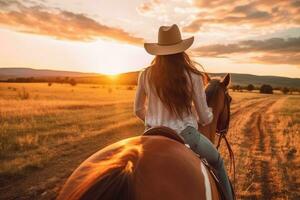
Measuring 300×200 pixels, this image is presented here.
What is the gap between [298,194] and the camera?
720 cm

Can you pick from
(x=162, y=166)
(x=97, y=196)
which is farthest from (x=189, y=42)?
(x=97, y=196)

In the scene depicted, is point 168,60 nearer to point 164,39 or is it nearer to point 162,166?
point 164,39

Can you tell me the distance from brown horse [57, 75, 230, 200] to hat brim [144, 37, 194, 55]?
1.14 metres

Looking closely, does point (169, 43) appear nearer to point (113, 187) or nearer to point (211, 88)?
point (211, 88)

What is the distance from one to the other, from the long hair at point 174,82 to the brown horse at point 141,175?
0.79 metres

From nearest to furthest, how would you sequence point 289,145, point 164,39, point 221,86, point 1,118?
point 164,39 < point 221,86 < point 289,145 < point 1,118

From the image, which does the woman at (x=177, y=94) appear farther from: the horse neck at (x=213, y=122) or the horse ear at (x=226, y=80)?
the horse ear at (x=226, y=80)

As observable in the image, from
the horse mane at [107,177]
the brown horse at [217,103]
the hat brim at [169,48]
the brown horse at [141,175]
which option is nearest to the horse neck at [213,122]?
the brown horse at [217,103]

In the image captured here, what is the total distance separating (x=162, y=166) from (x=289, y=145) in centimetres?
1068

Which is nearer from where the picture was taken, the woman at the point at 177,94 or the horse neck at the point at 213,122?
the woman at the point at 177,94

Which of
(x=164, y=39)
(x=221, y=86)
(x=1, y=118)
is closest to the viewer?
(x=164, y=39)

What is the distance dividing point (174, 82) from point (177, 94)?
0.11 metres

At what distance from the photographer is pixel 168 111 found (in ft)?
11.6

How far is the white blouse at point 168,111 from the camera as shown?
352 cm
